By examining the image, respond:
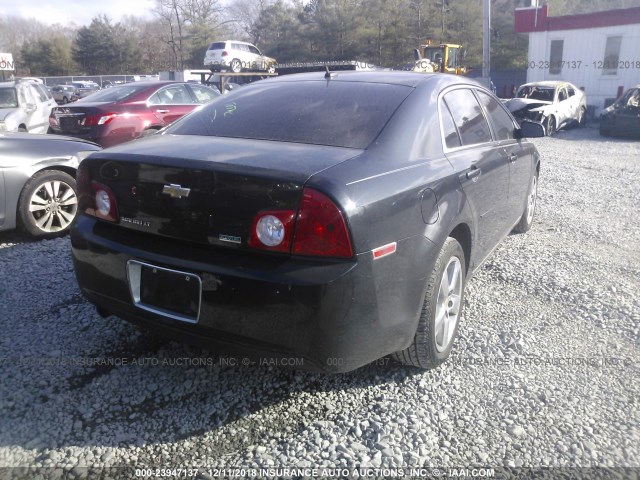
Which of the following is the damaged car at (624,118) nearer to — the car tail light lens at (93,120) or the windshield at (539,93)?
the windshield at (539,93)

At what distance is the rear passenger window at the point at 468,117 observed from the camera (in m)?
3.43

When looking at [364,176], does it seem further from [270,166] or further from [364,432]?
[364,432]

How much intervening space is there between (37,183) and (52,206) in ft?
0.90

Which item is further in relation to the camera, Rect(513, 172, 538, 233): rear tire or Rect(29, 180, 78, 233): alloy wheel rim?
Rect(513, 172, 538, 233): rear tire

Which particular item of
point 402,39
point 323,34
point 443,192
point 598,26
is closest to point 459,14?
point 402,39

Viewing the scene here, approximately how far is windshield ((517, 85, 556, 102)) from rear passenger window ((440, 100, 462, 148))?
14.7 m

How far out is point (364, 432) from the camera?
249cm

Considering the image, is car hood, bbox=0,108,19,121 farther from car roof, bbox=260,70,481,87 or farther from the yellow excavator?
the yellow excavator

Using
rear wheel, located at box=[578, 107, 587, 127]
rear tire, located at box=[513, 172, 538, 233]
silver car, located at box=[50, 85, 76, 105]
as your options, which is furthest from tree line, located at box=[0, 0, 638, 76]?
rear tire, located at box=[513, 172, 538, 233]

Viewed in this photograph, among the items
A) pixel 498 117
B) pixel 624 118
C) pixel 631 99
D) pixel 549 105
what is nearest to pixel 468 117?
pixel 498 117

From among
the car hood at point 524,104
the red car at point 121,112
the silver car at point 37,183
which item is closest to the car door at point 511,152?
the silver car at point 37,183

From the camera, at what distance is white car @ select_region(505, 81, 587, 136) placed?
15.2m

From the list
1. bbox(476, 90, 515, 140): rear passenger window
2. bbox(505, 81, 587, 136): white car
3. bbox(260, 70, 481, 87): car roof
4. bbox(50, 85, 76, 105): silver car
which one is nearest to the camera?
bbox(260, 70, 481, 87): car roof

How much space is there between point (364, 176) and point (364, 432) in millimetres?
1170
